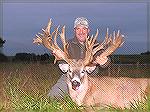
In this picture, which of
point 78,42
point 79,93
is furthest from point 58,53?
point 79,93

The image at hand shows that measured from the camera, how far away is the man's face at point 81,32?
787 cm

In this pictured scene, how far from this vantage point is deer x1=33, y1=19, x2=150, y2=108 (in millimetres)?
7266

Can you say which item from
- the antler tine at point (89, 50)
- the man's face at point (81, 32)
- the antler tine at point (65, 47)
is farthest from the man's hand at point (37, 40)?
the antler tine at point (89, 50)

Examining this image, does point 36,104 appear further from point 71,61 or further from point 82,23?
point 82,23

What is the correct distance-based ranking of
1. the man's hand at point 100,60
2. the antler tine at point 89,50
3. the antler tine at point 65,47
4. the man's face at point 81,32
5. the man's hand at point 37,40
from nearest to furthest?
the antler tine at point 89,50
the antler tine at point 65,47
the man's hand at point 100,60
the man's hand at point 37,40
the man's face at point 81,32

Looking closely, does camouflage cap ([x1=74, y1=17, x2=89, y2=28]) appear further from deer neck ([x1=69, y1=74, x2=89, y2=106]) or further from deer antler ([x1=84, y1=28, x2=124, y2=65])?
deer neck ([x1=69, y1=74, x2=89, y2=106])

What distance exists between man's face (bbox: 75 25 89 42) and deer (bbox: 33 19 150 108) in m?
0.27

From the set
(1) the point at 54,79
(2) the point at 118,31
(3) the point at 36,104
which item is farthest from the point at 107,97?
(1) the point at 54,79

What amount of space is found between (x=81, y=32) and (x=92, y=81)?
853 mm

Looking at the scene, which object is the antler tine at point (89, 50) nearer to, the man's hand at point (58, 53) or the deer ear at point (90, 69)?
the deer ear at point (90, 69)

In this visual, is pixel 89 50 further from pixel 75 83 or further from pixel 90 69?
pixel 75 83

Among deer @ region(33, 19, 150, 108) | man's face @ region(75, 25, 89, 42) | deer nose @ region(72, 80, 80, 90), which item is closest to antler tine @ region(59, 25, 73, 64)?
deer @ region(33, 19, 150, 108)

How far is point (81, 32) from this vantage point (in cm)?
790

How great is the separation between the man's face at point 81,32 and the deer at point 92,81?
0.27 metres
